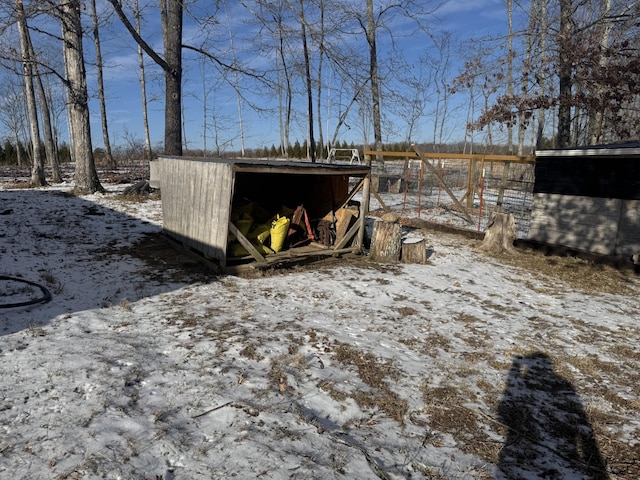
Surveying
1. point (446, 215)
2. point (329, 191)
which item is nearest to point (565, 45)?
point (446, 215)

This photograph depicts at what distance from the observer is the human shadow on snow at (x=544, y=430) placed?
Result: 275 centimetres

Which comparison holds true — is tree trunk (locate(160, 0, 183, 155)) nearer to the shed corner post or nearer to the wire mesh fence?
the wire mesh fence

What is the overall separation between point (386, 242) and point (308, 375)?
4671 mm

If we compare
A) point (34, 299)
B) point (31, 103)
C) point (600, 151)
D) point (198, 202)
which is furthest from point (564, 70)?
point (31, 103)

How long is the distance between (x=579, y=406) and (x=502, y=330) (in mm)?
1574

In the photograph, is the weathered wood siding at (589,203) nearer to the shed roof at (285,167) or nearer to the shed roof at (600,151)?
the shed roof at (600,151)

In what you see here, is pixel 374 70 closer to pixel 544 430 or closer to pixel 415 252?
pixel 415 252

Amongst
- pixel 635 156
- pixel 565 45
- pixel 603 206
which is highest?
pixel 565 45

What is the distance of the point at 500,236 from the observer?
9219mm

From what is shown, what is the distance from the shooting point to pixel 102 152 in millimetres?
35562

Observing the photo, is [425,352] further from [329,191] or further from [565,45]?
[565,45]

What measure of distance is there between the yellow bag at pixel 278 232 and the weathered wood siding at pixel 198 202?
115 centimetres

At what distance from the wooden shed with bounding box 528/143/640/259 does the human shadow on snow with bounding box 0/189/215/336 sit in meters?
7.60

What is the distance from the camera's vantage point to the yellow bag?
24.8ft
